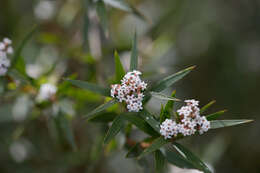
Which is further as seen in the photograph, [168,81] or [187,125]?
[168,81]

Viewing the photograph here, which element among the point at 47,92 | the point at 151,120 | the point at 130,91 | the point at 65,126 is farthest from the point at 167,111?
the point at 47,92

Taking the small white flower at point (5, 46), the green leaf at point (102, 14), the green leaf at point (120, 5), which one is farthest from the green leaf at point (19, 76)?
the green leaf at point (120, 5)

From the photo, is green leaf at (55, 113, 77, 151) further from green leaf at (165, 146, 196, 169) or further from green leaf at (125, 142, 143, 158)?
green leaf at (165, 146, 196, 169)

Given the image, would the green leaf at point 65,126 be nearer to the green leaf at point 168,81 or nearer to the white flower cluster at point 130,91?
the white flower cluster at point 130,91

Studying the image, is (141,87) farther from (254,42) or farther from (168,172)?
(254,42)

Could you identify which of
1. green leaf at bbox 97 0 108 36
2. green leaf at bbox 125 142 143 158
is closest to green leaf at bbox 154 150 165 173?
green leaf at bbox 125 142 143 158

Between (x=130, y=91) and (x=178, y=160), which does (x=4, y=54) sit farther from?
(x=178, y=160)
